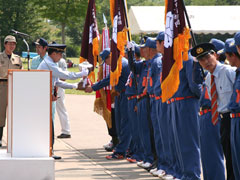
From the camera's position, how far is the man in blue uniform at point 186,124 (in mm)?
7902

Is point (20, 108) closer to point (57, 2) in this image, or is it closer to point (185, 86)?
point (185, 86)

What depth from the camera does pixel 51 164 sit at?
7113mm

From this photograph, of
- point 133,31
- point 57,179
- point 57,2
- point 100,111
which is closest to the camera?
point 57,179

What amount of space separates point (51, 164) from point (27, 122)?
59 centimetres

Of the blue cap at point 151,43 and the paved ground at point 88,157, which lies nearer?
the paved ground at point 88,157

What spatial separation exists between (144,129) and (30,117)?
9.33 ft

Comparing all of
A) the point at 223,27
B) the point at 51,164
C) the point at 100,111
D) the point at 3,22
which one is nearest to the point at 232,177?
the point at 51,164

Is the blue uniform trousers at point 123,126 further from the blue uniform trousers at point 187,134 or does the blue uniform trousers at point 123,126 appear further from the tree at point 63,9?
the tree at point 63,9

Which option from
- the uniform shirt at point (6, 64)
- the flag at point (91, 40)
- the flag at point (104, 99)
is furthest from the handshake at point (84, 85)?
the uniform shirt at point (6, 64)

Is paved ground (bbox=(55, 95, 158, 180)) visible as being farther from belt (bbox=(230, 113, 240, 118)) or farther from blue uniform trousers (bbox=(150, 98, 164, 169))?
belt (bbox=(230, 113, 240, 118))

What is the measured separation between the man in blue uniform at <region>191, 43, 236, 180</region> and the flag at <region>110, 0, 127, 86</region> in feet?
11.8

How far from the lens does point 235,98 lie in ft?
20.3

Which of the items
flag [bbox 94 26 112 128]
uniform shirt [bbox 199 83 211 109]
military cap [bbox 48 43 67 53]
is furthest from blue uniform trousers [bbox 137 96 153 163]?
uniform shirt [bbox 199 83 211 109]

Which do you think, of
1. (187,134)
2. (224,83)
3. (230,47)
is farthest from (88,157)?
(230,47)
